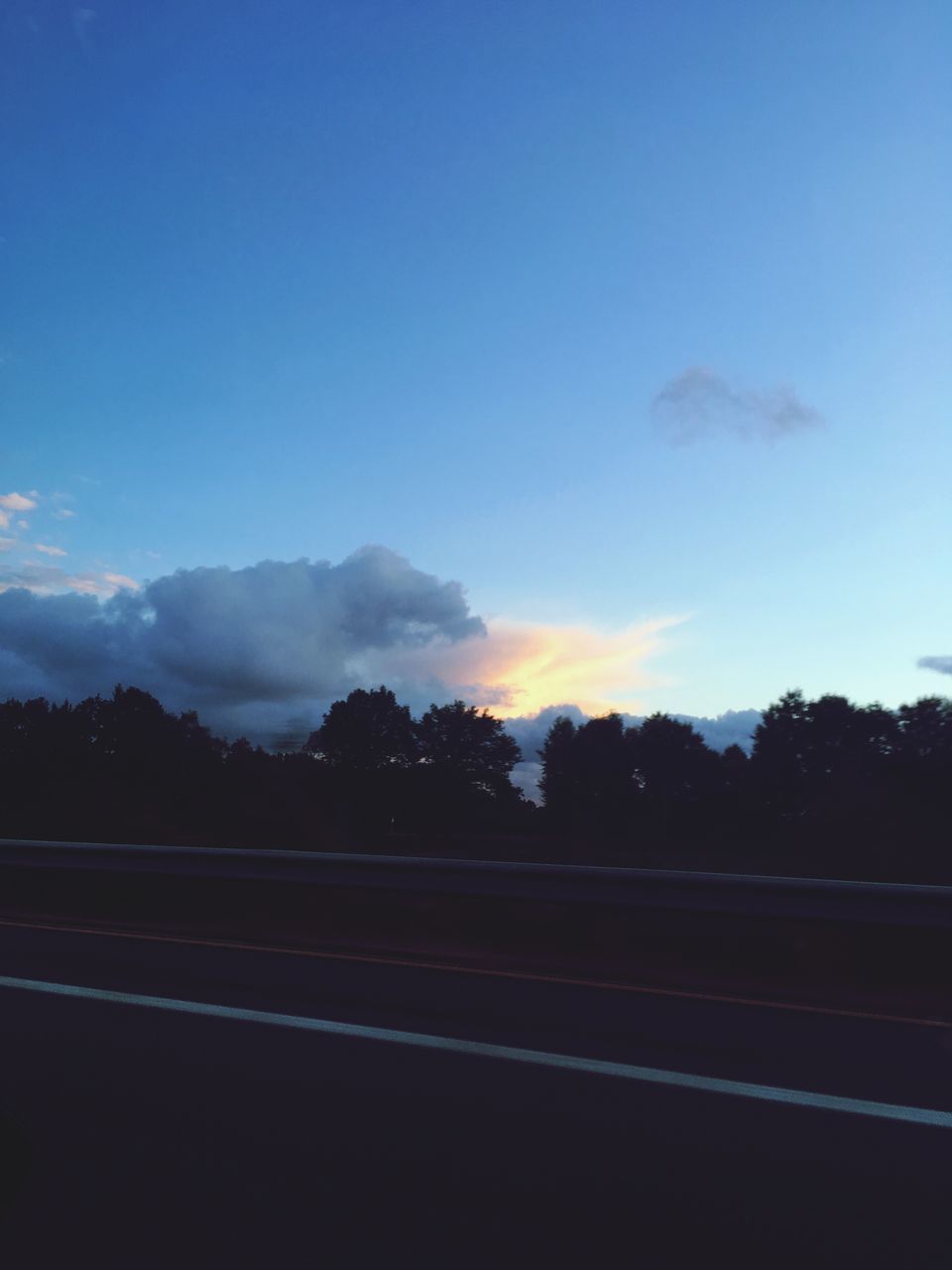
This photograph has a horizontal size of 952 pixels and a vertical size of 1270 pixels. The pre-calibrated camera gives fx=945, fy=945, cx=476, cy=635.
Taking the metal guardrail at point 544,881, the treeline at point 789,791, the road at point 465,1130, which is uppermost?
the treeline at point 789,791

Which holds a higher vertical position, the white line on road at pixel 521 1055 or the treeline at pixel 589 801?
the treeline at pixel 589 801

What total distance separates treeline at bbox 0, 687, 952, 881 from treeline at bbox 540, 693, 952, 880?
42mm

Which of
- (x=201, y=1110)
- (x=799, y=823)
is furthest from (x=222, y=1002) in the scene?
(x=799, y=823)

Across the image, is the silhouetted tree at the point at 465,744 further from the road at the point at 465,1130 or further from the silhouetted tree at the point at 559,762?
the road at the point at 465,1130

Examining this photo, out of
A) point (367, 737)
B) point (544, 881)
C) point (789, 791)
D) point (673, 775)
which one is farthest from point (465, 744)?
point (544, 881)

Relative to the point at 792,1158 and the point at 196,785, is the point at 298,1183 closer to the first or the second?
the point at 792,1158

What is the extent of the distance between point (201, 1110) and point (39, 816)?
1418 centimetres

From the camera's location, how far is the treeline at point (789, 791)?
40.6 ft

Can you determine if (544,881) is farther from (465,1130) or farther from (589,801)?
(589,801)

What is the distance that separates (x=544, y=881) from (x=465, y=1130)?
134 inches

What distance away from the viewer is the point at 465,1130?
12.2 feet

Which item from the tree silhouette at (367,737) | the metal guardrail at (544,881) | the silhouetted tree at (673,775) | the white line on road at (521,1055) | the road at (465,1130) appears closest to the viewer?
the road at (465,1130)

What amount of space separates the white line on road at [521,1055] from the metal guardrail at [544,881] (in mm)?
2091

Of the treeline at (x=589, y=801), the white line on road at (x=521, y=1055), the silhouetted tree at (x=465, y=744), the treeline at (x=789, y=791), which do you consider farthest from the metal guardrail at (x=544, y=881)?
the silhouetted tree at (x=465, y=744)
